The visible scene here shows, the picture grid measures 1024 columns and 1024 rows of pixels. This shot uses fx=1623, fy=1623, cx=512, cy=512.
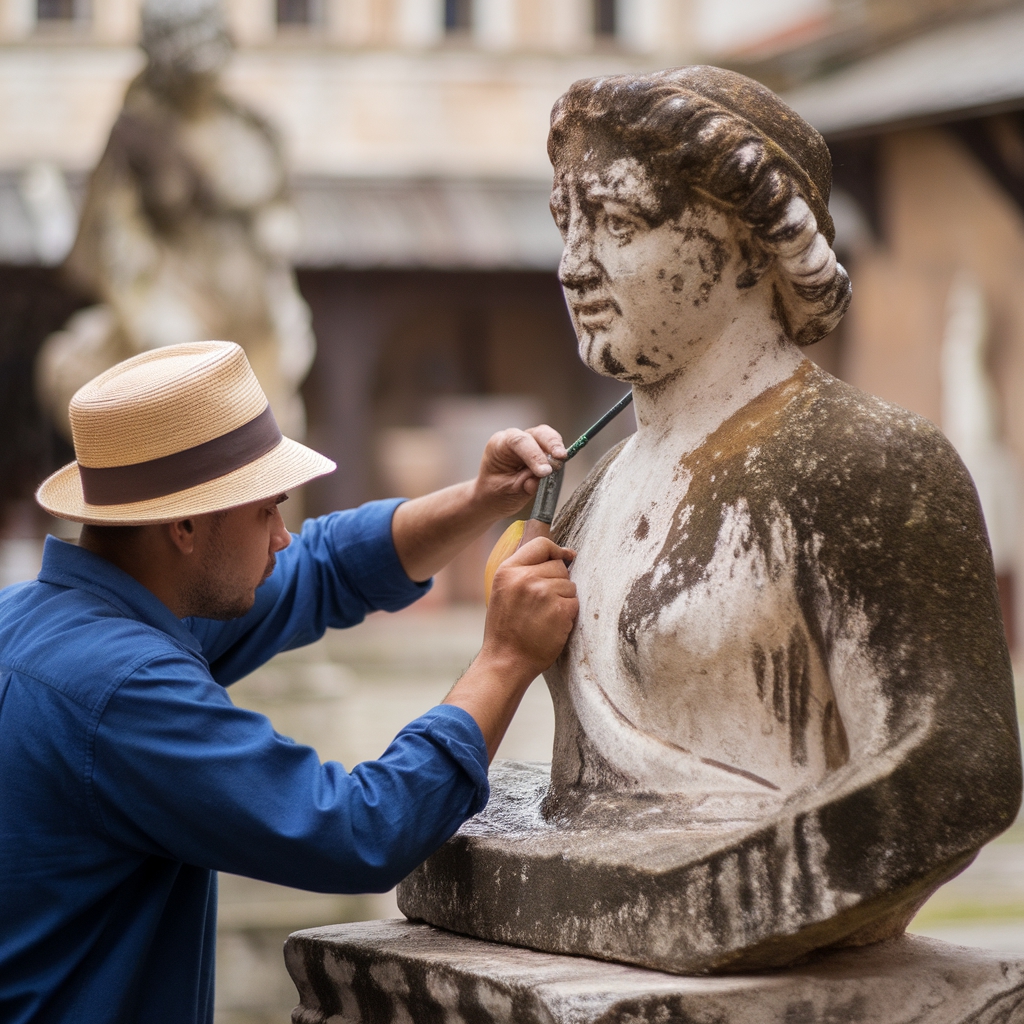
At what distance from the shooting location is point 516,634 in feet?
6.59

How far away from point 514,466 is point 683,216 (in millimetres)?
608

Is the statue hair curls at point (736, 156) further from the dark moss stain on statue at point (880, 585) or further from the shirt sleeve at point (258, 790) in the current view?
the shirt sleeve at point (258, 790)

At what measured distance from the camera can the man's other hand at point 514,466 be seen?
228 cm

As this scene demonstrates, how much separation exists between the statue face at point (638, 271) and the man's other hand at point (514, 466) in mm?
250

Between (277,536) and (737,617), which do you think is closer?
(737,617)

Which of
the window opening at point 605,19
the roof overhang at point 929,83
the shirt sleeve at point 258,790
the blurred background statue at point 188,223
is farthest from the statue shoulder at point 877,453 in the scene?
the window opening at point 605,19

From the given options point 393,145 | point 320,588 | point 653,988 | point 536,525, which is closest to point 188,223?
point 320,588

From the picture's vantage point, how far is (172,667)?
73.8 inches

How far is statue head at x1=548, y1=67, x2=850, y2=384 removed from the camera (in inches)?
74.3

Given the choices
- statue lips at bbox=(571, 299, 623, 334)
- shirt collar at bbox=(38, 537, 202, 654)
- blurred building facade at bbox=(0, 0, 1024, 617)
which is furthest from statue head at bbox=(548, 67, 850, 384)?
blurred building facade at bbox=(0, 0, 1024, 617)

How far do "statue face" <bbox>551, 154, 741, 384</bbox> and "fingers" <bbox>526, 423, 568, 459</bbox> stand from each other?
22cm

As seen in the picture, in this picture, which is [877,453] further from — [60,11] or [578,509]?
[60,11]

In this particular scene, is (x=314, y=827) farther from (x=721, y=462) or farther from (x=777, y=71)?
(x=777, y=71)

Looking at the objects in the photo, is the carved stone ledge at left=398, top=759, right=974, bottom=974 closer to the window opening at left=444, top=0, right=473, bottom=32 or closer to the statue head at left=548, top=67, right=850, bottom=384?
the statue head at left=548, top=67, right=850, bottom=384
